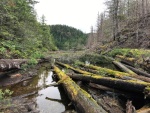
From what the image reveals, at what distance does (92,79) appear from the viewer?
28.2 ft

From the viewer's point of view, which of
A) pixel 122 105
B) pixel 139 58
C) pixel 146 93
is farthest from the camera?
pixel 139 58

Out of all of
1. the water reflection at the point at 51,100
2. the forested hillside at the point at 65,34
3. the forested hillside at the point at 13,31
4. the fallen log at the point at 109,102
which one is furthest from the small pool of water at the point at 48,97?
the forested hillside at the point at 65,34

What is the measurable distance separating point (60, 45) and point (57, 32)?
15696 mm

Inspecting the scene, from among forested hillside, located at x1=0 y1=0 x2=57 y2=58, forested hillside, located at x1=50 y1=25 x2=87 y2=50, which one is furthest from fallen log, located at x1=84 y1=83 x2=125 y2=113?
forested hillside, located at x1=50 y1=25 x2=87 y2=50

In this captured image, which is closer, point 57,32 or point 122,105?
point 122,105

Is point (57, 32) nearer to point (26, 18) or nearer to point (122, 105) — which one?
point (26, 18)

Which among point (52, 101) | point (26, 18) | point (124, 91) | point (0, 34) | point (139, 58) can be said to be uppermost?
point (26, 18)

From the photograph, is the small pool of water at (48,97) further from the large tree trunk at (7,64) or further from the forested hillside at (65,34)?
the forested hillside at (65,34)

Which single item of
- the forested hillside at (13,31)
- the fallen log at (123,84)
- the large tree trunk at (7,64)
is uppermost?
the forested hillside at (13,31)

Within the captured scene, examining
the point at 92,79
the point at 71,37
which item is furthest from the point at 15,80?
the point at 71,37

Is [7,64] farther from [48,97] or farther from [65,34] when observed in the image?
[65,34]

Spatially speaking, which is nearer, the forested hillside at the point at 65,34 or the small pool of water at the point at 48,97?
the small pool of water at the point at 48,97

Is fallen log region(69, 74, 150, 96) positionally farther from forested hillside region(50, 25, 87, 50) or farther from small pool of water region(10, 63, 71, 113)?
forested hillside region(50, 25, 87, 50)

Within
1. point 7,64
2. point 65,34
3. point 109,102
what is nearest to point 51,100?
point 109,102
